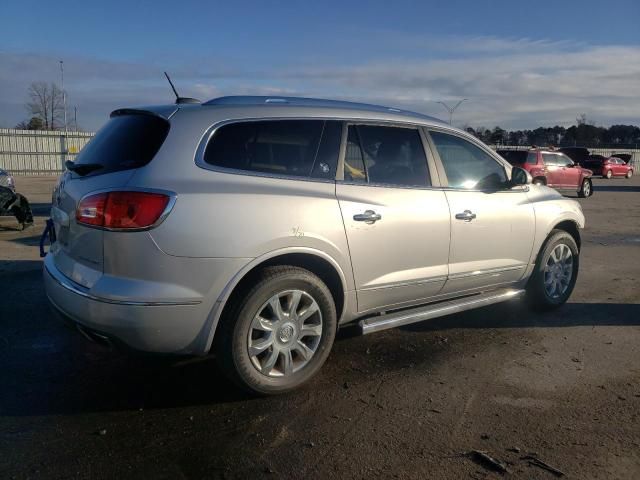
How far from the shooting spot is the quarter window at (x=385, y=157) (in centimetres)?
423

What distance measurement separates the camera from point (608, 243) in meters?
10.6

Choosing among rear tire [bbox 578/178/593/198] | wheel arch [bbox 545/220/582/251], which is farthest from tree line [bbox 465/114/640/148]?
wheel arch [bbox 545/220/582/251]

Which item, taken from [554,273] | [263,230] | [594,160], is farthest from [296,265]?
[594,160]

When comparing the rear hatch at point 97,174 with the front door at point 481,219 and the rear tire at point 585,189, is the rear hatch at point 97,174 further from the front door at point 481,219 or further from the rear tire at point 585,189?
the rear tire at point 585,189

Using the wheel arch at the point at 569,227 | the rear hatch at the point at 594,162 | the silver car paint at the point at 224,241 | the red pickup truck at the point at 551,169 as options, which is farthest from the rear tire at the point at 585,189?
the silver car paint at the point at 224,241

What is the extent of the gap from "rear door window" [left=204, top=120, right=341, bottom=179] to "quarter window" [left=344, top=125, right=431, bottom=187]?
160 millimetres

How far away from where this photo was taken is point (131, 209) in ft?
10.8

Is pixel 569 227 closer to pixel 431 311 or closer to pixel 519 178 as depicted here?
pixel 519 178

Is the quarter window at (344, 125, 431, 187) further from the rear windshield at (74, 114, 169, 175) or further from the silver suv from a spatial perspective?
the rear windshield at (74, 114, 169, 175)

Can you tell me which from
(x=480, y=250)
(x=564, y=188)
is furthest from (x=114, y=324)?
(x=564, y=188)

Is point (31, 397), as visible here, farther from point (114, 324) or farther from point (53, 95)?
point (53, 95)

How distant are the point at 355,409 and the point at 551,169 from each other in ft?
67.6

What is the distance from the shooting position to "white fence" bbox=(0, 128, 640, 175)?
104ft

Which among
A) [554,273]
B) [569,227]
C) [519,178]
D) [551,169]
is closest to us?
[519,178]
